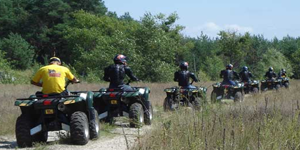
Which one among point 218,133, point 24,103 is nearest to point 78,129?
point 24,103

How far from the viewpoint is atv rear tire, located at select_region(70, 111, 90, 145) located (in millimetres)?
8594

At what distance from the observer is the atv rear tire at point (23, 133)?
340 inches

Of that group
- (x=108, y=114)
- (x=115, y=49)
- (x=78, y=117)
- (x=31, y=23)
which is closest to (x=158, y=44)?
(x=115, y=49)

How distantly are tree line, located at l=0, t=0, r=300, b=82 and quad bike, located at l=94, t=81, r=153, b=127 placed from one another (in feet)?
90.0

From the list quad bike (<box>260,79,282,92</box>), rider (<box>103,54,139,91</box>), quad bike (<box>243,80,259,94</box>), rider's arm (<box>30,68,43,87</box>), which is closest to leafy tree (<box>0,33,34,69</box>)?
quad bike (<box>260,79,282,92</box>)

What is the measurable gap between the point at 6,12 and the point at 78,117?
182 feet

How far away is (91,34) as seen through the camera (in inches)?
2120

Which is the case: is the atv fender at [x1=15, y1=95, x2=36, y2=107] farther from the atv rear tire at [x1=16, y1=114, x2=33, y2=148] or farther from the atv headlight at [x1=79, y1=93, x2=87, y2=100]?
the atv headlight at [x1=79, y1=93, x2=87, y2=100]

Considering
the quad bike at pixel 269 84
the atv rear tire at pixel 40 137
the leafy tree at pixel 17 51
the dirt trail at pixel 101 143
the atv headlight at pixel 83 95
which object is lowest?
the dirt trail at pixel 101 143

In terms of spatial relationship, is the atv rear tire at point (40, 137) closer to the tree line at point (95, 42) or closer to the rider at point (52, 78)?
the rider at point (52, 78)

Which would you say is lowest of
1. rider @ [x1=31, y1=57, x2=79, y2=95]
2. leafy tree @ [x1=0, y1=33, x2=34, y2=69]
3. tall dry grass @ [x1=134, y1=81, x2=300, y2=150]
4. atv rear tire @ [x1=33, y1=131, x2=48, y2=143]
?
atv rear tire @ [x1=33, y1=131, x2=48, y2=143]

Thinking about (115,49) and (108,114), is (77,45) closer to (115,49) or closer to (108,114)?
(115,49)

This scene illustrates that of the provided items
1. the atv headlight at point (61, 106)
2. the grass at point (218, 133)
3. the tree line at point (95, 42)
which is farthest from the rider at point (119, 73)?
the tree line at point (95, 42)

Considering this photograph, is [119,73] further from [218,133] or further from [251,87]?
[251,87]
